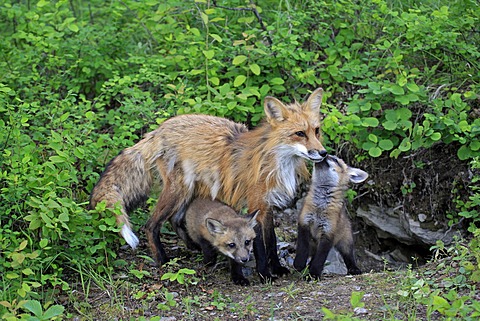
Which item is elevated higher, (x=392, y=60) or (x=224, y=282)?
(x=392, y=60)

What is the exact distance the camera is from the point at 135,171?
6.31 metres

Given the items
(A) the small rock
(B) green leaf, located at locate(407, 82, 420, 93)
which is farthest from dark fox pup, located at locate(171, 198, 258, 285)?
(B) green leaf, located at locate(407, 82, 420, 93)

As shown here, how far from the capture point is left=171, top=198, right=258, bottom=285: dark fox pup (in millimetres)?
5883

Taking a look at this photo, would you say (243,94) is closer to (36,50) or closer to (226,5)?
(226,5)

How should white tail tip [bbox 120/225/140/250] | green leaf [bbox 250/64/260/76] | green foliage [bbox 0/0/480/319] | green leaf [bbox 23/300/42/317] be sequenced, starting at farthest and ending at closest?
green leaf [bbox 250/64/260/76] < white tail tip [bbox 120/225/140/250] < green foliage [bbox 0/0/480/319] < green leaf [bbox 23/300/42/317]

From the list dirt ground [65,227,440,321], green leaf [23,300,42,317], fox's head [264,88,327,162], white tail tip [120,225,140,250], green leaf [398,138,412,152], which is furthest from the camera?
green leaf [398,138,412,152]

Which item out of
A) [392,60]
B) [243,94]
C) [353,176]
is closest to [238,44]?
[243,94]

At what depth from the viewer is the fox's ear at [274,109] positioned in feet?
19.7

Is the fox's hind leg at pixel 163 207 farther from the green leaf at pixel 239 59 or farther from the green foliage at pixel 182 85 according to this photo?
the green leaf at pixel 239 59

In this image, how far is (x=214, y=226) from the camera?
A: 5.95m

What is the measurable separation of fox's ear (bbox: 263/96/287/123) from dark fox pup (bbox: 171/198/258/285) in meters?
0.85

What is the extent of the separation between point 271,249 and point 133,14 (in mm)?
4192

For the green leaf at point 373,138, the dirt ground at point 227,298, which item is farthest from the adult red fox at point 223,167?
the green leaf at point 373,138

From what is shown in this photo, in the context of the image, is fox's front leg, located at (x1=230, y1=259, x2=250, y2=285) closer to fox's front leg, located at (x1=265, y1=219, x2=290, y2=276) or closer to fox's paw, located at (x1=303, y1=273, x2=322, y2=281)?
fox's front leg, located at (x1=265, y1=219, x2=290, y2=276)
